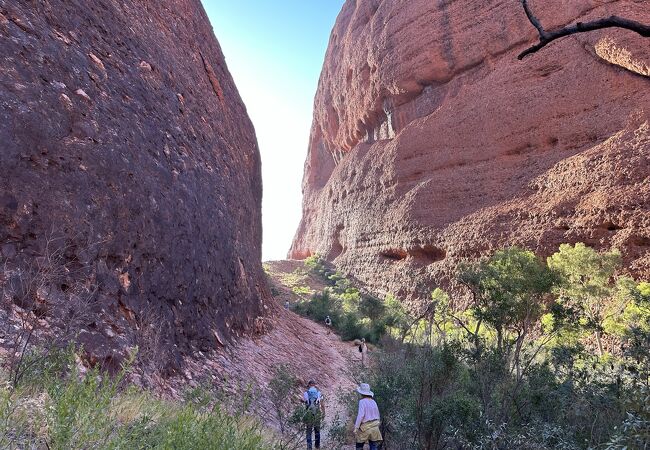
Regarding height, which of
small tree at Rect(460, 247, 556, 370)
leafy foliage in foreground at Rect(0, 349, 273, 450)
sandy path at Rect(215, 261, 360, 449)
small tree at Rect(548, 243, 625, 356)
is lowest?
sandy path at Rect(215, 261, 360, 449)

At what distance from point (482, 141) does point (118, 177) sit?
25.0 meters

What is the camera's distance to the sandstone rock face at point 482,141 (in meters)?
20.8

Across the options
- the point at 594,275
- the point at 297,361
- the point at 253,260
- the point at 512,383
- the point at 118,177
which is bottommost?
the point at 297,361

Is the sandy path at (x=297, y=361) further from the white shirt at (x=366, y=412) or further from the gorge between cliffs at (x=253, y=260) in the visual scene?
the white shirt at (x=366, y=412)

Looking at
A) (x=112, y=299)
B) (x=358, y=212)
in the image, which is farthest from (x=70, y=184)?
(x=358, y=212)

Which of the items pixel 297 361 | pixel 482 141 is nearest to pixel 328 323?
pixel 297 361

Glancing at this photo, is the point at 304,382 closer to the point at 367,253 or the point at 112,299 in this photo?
the point at 112,299

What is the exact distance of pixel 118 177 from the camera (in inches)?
277

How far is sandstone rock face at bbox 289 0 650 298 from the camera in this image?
68.1 feet

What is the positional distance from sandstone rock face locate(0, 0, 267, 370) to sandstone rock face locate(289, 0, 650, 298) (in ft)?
56.1

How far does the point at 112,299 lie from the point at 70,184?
1.74m

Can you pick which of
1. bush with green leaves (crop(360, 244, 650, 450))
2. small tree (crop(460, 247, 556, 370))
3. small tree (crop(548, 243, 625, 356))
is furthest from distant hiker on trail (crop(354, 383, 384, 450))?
small tree (crop(548, 243, 625, 356))

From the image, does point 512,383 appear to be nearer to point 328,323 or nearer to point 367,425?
point 367,425

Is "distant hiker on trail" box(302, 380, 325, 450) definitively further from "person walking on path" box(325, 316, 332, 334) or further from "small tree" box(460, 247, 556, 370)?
"person walking on path" box(325, 316, 332, 334)
